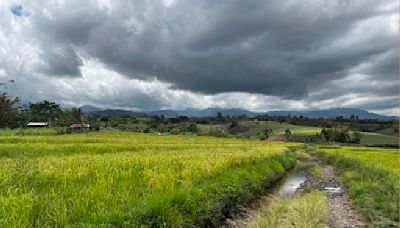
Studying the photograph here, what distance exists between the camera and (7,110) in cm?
9562

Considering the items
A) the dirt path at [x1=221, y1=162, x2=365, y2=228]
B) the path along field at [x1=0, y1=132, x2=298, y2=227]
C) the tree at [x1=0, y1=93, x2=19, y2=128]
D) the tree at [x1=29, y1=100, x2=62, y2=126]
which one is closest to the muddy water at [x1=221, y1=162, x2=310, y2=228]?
the dirt path at [x1=221, y1=162, x2=365, y2=228]

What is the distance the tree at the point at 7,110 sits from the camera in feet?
306

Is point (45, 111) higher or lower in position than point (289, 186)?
higher

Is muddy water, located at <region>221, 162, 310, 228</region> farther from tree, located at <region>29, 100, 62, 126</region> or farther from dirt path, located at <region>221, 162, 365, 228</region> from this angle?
tree, located at <region>29, 100, 62, 126</region>

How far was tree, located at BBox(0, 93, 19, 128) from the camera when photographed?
9319 centimetres

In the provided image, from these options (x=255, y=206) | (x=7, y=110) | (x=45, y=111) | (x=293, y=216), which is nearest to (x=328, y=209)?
(x=255, y=206)

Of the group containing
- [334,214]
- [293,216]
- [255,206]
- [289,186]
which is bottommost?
[289,186]

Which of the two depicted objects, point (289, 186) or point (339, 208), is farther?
point (289, 186)

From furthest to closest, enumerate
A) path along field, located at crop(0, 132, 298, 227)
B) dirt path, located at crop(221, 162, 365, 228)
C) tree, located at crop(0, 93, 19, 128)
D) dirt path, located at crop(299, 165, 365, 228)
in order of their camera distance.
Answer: tree, located at crop(0, 93, 19, 128) < dirt path, located at crop(299, 165, 365, 228) < dirt path, located at crop(221, 162, 365, 228) < path along field, located at crop(0, 132, 298, 227)

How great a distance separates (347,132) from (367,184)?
357ft

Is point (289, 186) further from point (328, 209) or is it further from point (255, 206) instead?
point (328, 209)

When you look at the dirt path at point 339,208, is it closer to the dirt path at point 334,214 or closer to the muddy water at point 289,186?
the dirt path at point 334,214

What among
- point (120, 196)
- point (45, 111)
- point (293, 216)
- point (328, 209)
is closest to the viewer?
point (120, 196)

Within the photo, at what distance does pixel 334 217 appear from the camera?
483 inches
